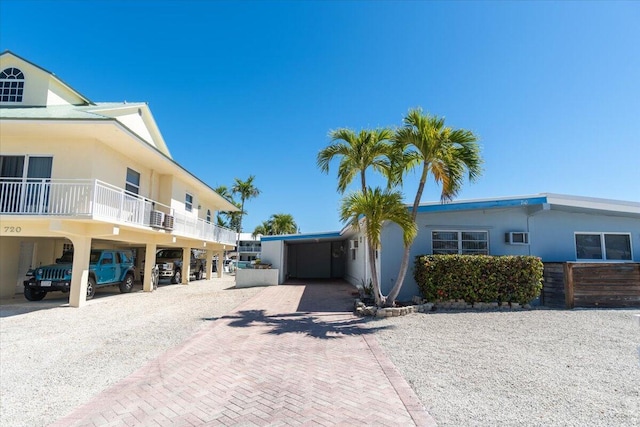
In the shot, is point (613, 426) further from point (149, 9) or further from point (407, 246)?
point (149, 9)

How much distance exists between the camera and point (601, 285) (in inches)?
409

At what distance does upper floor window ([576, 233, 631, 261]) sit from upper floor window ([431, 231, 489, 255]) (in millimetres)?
3760

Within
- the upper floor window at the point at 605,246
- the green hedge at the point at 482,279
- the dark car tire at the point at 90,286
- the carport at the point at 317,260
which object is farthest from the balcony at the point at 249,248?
the upper floor window at the point at 605,246

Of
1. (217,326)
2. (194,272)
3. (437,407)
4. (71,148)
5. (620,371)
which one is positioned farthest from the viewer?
(194,272)

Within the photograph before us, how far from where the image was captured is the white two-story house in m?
10.8

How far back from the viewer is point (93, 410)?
4.01m

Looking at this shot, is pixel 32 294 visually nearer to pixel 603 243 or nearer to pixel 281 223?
pixel 603 243

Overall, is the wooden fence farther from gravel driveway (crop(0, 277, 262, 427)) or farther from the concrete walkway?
gravel driveway (crop(0, 277, 262, 427))

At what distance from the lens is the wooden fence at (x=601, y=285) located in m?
10.3

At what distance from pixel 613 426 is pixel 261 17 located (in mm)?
13539

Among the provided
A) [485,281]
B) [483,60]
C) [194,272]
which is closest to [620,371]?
[485,281]

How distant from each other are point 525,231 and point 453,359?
854 cm

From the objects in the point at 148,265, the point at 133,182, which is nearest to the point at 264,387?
the point at 133,182

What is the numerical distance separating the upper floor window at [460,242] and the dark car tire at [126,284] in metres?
13.9
